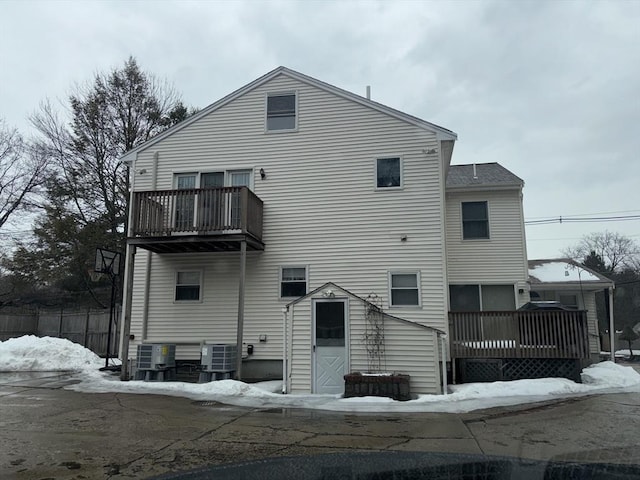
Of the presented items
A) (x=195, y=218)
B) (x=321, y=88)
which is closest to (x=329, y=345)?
(x=195, y=218)

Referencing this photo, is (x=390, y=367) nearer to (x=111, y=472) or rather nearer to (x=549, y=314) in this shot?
(x=549, y=314)

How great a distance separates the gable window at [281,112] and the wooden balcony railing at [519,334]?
7.15 meters

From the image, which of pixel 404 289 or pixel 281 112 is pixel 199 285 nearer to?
pixel 281 112

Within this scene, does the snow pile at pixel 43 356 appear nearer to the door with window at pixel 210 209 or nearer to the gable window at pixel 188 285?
the gable window at pixel 188 285

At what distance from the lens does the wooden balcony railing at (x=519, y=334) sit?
A: 454 inches

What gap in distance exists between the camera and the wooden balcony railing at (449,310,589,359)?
37.8 feet

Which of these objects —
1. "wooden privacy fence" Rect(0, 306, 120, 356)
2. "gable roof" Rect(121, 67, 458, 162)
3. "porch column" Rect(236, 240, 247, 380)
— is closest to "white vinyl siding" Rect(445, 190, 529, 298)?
"gable roof" Rect(121, 67, 458, 162)

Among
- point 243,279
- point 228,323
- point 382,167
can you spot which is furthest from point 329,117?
point 228,323

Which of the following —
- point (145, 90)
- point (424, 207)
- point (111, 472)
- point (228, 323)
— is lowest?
point (111, 472)

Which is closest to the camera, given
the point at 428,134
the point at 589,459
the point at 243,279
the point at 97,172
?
the point at 589,459

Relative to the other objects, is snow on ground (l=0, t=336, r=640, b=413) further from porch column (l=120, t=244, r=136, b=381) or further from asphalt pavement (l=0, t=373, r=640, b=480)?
asphalt pavement (l=0, t=373, r=640, b=480)

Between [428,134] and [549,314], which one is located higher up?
[428,134]

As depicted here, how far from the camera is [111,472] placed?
16.7 feet

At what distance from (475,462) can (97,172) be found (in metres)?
22.7
